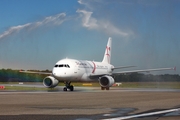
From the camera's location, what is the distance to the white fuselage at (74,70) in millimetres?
48787

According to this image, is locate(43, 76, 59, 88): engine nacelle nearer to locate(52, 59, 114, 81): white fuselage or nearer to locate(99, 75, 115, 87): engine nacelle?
locate(52, 59, 114, 81): white fuselage

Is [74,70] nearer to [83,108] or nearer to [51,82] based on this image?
[51,82]

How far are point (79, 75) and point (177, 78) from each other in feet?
107

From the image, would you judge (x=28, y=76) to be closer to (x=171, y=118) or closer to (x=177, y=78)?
(x=177, y=78)

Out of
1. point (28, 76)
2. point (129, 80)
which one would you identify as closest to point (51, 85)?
point (129, 80)

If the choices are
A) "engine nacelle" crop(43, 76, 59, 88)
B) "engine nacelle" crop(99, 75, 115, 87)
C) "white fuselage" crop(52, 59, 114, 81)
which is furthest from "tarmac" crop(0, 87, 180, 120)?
"engine nacelle" crop(99, 75, 115, 87)

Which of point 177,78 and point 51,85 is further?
point 177,78

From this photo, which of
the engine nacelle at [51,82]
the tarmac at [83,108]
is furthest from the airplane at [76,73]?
the tarmac at [83,108]

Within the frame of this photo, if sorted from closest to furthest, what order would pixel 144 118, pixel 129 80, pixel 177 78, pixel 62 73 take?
pixel 144 118, pixel 62 73, pixel 177 78, pixel 129 80

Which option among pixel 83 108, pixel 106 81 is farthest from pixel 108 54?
pixel 83 108

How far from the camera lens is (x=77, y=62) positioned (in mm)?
→ 52469

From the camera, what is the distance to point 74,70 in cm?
5050

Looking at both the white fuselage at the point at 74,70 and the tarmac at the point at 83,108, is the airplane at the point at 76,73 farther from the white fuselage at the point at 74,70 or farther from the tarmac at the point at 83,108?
the tarmac at the point at 83,108

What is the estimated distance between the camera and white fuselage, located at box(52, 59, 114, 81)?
48.8 m
